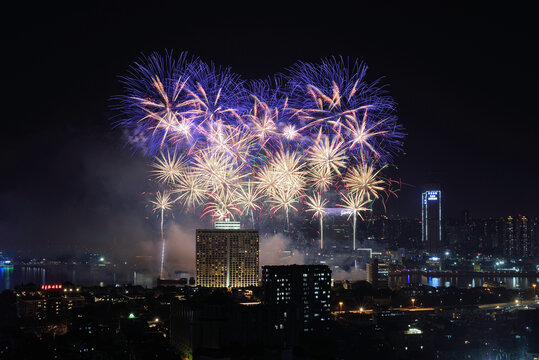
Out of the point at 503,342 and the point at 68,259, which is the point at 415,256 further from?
the point at 503,342

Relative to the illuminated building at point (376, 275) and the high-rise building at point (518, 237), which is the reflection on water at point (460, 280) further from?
the high-rise building at point (518, 237)

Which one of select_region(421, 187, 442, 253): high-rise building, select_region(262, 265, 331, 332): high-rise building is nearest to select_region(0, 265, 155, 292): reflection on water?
select_region(262, 265, 331, 332): high-rise building

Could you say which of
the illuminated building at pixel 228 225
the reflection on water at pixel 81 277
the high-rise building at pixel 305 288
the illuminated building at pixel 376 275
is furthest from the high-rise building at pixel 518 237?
the high-rise building at pixel 305 288

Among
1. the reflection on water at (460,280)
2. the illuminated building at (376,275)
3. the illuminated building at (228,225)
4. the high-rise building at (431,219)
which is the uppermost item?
the high-rise building at (431,219)

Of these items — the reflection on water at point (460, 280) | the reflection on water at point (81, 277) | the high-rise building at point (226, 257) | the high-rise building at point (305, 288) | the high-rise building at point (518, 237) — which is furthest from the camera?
the high-rise building at point (518, 237)

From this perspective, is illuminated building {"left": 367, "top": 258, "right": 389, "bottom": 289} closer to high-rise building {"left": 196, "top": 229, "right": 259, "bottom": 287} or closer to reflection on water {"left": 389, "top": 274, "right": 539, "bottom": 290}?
reflection on water {"left": 389, "top": 274, "right": 539, "bottom": 290}

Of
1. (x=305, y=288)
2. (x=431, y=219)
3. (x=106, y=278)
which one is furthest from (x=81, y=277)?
(x=431, y=219)

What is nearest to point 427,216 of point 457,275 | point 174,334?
point 457,275
